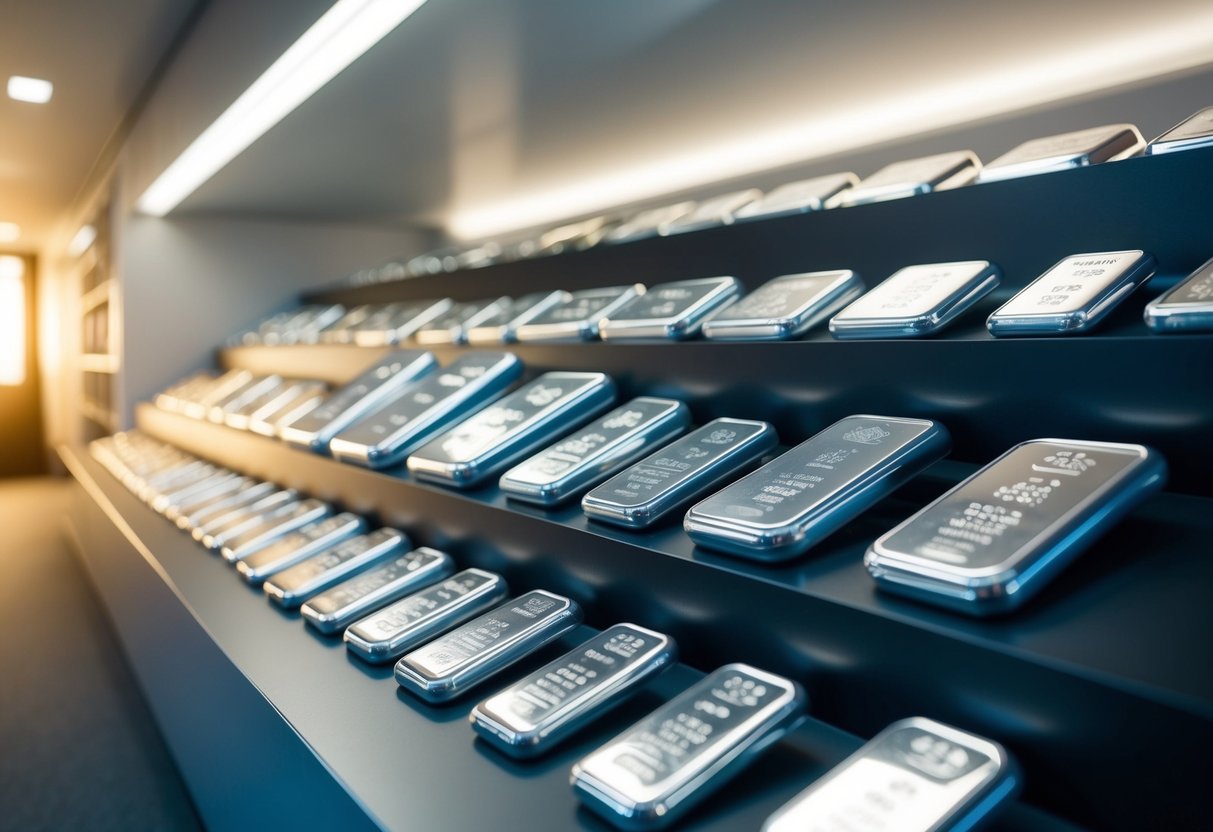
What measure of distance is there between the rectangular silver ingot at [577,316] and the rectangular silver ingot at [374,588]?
331mm

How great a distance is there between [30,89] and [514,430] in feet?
7.56

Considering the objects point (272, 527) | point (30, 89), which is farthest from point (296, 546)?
point (30, 89)

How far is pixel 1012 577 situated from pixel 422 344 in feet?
3.86

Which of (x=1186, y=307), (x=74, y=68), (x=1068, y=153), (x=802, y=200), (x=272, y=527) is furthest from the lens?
(x=74, y=68)

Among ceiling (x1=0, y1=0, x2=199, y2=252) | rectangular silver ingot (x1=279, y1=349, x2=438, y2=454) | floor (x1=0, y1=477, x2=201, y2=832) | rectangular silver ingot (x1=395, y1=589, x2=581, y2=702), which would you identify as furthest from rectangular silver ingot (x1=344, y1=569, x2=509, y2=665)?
ceiling (x1=0, y1=0, x2=199, y2=252)

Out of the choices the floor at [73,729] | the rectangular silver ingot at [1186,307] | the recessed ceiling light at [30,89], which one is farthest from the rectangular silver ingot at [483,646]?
the recessed ceiling light at [30,89]

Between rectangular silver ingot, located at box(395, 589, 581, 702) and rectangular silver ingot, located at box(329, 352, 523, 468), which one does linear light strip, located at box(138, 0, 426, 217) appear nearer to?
rectangular silver ingot, located at box(329, 352, 523, 468)

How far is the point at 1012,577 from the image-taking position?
449 mm

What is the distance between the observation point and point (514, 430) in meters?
0.95

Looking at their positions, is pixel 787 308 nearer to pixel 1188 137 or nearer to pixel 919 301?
pixel 919 301

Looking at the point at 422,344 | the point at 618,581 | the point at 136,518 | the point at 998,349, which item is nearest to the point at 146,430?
the point at 136,518

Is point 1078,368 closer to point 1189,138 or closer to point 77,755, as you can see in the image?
point 1189,138

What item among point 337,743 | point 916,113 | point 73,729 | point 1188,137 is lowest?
point 73,729

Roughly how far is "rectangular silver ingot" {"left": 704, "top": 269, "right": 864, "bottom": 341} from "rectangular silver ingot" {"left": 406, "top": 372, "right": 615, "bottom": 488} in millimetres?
176
